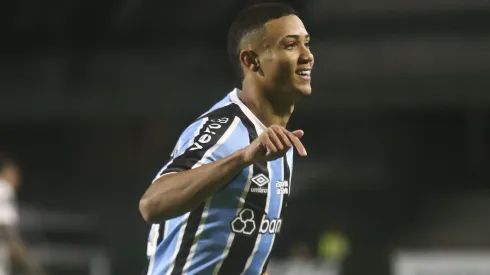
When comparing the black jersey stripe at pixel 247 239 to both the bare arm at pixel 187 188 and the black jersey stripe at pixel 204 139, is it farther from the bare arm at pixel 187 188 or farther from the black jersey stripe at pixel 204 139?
the bare arm at pixel 187 188

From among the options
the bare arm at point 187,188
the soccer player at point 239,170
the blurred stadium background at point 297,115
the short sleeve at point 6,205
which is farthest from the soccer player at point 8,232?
the bare arm at point 187,188

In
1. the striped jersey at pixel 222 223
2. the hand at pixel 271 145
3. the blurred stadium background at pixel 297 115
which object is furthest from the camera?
the blurred stadium background at pixel 297 115

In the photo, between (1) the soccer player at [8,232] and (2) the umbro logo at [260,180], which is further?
(1) the soccer player at [8,232]

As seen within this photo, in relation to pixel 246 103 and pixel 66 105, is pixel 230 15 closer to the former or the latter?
pixel 66 105

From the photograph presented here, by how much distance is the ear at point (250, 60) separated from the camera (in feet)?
9.15

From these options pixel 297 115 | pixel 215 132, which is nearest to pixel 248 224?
pixel 215 132

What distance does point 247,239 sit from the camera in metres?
2.63

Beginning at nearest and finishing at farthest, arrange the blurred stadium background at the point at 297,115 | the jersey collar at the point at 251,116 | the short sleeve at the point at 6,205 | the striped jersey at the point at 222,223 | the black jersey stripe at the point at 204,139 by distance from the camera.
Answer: the black jersey stripe at the point at 204,139
the striped jersey at the point at 222,223
the jersey collar at the point at 251,116
the short sleeve at the point at 6,205
the blurred stadium background at the point at 297,115

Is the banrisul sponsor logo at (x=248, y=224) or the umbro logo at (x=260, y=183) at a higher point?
the umbro logo at (x=260, y=183)

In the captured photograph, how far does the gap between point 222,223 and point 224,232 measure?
3 centimetres

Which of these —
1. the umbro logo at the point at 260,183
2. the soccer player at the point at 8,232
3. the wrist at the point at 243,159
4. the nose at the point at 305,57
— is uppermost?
the soccer player at the point at 8,232

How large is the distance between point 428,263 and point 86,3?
6567mm

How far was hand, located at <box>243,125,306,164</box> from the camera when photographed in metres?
2.20

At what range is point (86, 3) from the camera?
40.2ft
